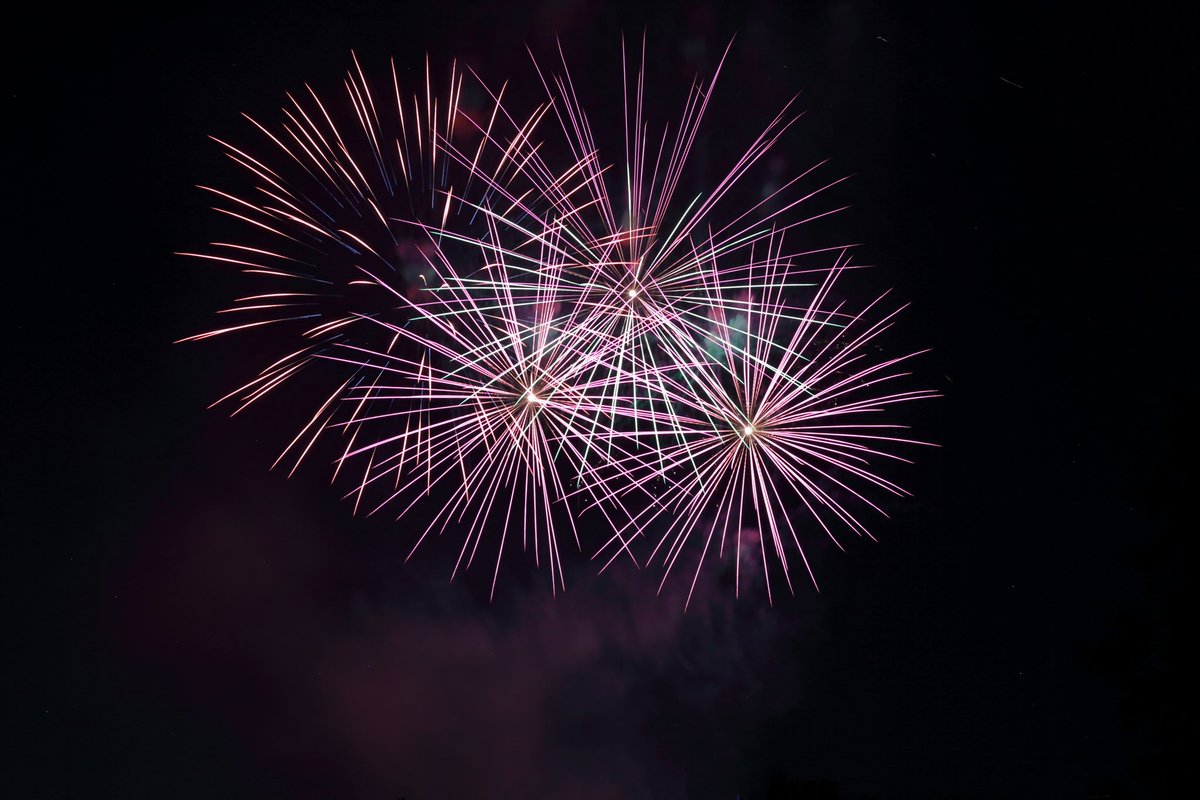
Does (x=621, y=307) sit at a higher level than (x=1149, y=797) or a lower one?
higher

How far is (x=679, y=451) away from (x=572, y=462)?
1685 millimetres

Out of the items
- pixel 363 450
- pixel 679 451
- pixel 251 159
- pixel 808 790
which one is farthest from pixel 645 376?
pixel 808 790

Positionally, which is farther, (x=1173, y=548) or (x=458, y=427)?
(x=1173, y=548)

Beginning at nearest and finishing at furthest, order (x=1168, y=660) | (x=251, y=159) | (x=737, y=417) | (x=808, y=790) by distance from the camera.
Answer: (x=737, y=417)
(x=251, y=159)
(x=1168, y=660)
(x=808, y=790)

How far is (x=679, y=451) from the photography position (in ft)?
38.3

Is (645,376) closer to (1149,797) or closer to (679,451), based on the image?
(679,451)

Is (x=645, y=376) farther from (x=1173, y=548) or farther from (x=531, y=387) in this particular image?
(x=1173, y=548)

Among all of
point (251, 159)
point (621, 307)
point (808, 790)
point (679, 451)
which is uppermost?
point (251, 159)

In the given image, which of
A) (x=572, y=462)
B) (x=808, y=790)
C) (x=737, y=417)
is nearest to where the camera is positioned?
(x=572, y=462)

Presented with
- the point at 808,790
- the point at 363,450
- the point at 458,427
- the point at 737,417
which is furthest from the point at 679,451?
the point at 808,790

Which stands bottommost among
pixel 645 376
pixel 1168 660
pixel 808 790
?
pixel 808 790

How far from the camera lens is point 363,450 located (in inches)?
456

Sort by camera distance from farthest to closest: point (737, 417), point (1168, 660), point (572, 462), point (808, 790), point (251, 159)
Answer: point (808, 790) < point (1168, 660) < point (251, 159) < point (737, 417) < point (572, 462)

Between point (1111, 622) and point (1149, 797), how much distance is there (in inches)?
113
